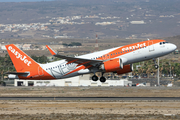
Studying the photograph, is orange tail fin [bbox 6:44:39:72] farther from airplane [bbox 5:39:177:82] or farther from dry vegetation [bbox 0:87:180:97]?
dry vegetation [bbox 0:87:180:97]

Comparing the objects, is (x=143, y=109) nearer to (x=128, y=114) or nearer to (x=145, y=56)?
(x=128, y=114)

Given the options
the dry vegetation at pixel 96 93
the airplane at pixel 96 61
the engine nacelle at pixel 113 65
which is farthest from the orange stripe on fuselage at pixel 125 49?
the dry vegetation at pixel 96 93

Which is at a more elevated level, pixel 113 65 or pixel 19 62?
pixel 19 62

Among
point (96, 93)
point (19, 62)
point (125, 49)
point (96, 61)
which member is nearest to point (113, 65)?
point (96, 61)

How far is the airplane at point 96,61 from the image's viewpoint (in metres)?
50.0

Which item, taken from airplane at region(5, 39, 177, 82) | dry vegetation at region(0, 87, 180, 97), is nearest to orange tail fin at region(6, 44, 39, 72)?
airplane at region(5, 39, 177, 82)

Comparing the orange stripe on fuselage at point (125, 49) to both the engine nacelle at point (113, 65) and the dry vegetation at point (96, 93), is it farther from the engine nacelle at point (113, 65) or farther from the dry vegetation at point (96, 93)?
the dry vegetation at point (96, 93)

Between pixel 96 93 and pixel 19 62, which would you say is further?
pixel 96 93

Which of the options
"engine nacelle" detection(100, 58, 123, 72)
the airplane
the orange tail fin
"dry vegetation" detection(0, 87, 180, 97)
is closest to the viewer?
"engine nacelle" detection(100, 58, 123, 72)

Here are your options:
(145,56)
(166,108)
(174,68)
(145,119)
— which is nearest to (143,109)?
(166,108)

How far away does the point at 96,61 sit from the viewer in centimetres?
5044

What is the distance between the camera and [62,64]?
53.9 meters

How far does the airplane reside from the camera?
50.0 metres

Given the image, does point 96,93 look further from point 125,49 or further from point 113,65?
point 125,49
